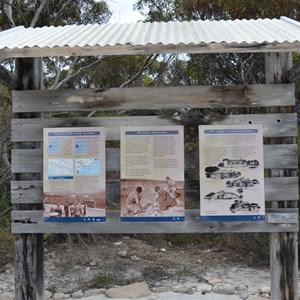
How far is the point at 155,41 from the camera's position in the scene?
3.66m

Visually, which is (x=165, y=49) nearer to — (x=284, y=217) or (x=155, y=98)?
(x=155, y=98)

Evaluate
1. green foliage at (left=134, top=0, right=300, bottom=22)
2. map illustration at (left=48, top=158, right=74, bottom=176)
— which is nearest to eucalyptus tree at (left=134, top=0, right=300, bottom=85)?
green foliage at (left=134, top=0, right=300, bottom=22)

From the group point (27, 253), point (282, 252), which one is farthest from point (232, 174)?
point (27, 253)

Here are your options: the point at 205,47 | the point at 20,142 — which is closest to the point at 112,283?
the point at 20,142

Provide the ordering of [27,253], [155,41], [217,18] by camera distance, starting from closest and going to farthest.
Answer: [155,41] < [27,253] < [217,18]

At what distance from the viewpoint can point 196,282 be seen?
713 centimetres

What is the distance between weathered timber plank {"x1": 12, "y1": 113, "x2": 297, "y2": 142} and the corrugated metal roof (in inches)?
29.2

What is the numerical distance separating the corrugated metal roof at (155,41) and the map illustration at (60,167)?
1.05 m

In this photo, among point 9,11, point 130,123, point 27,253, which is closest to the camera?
point 130,123

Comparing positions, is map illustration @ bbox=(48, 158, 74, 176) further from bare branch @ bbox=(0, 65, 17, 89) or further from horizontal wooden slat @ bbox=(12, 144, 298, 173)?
bare branch @ bbox=(0, 65, 17, 89)

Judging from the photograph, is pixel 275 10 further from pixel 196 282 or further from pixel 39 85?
pixel 39 85

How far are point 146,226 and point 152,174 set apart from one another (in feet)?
1.53

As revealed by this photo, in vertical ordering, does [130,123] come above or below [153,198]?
above

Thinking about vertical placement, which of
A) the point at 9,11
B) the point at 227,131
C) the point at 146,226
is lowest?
the point at 146,226
